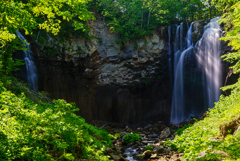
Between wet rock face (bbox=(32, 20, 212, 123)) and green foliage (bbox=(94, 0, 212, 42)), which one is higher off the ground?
green foliage (bbox=(94, 0, 212, 42))

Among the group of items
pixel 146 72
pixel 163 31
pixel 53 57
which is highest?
pixel 163 31

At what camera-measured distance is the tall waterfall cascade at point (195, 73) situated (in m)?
15.9

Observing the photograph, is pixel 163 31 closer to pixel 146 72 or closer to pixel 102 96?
pixel 146 72

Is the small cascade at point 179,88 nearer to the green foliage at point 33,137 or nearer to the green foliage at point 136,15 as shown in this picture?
the green foliage at point 136,15

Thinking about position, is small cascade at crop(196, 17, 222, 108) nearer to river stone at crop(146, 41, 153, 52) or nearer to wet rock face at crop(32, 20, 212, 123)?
wet rock face at crop(32, 20, 212, 123)

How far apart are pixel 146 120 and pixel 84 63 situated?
8670 millimetres

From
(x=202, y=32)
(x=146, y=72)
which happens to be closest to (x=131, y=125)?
(x=146, y=72)

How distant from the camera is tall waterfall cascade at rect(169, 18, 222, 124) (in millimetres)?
15859

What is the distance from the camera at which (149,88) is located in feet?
64.2

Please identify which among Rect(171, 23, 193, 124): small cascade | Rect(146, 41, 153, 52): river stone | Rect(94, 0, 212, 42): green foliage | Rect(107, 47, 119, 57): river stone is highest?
Rect(94, 0, 212, 42): green foliage

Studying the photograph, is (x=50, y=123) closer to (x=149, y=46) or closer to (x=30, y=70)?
(x=30, y=70)

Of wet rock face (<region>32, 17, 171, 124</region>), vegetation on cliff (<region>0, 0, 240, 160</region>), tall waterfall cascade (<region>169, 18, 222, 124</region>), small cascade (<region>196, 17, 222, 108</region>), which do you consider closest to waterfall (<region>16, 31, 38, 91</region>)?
wet rock face (<region>32, 17, 171, 124</region>)

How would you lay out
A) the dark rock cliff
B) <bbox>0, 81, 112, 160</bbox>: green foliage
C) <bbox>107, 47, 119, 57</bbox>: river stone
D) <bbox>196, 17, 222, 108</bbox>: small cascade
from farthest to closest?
<bbox>107, 47, 119, 57</bbox>: river stone < the dark rock cliff < <bbox>196, 17, 222, 108</bbox>: small cascade < <bbox>0, 81, 112, 160</bbox>: green foliage

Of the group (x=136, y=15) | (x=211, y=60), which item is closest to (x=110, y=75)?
(x=136, y=15)
